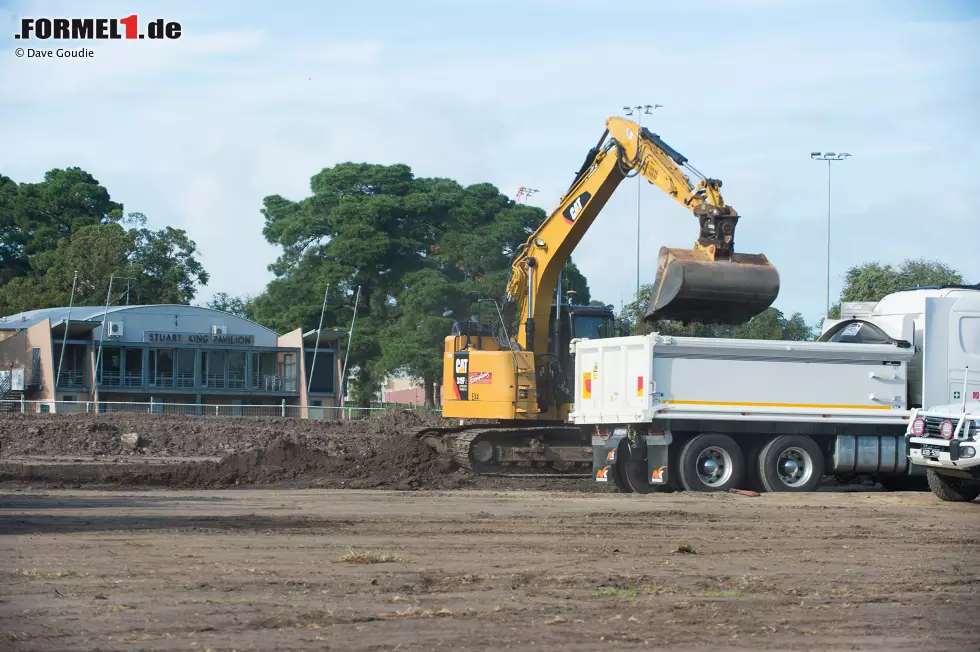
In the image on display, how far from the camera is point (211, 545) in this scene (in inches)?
484

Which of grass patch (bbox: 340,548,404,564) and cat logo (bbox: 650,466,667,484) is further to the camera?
cat logo (bbox: 650,466,667,484)

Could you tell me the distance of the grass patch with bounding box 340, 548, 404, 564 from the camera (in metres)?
11.2

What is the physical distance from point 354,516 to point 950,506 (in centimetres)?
923

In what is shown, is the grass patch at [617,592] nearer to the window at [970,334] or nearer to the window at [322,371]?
the window at [970,334]

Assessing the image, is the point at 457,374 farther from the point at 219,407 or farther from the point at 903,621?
the point at 219,407

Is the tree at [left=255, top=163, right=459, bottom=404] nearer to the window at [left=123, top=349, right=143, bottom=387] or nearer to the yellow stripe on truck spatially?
the window at [left=123, top=349, right=143, bottom=387]

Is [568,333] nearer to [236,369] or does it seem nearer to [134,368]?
[134,368]

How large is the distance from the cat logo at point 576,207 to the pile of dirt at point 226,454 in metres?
5.07

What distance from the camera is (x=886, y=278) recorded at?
4994 cm

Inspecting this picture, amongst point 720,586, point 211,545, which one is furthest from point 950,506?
point 211,545

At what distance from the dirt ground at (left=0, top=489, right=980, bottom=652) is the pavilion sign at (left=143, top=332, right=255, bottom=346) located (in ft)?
156

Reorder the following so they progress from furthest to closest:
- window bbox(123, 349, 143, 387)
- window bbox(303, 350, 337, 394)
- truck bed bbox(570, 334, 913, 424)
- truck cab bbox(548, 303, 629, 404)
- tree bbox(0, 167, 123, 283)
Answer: tree bbox(0, 167, 123, 283), window bbox(303, 350, 337, 394), window bbox(123, 349, 143, 387), truck cab bbox(548, 303, 629, 404), truck bed bbox(570, 334, 913, 424)

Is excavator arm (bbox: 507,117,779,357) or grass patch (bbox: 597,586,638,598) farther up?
excavator arm (bbox: 507,117,779,357)

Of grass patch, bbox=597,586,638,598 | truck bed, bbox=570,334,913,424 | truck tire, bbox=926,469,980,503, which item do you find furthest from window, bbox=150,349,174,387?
grass patch, bbox=597,586,638,598
